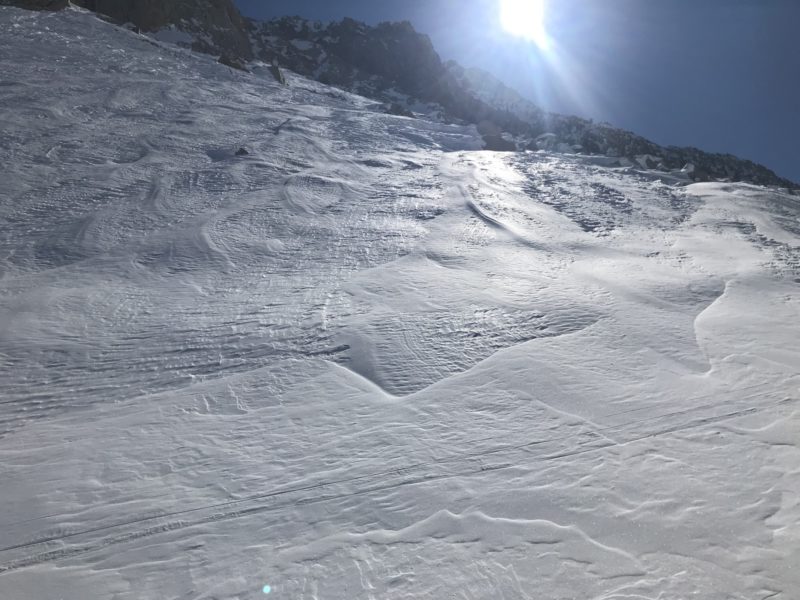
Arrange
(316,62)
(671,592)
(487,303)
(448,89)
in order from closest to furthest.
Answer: (671,592) < (487,303) < (448,89) < (316,62)

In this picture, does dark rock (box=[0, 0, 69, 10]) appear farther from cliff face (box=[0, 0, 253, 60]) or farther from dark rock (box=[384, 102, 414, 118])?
dark rock (box=[384, 102, 414, 118])

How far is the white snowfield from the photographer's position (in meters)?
1.52

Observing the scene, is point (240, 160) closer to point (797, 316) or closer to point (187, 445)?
point (187, 445)

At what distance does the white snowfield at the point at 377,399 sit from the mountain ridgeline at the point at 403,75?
6.54 metres

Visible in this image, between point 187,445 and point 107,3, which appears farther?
point 107,3

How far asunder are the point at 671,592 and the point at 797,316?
8.86 feet

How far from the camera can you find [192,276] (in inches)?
132

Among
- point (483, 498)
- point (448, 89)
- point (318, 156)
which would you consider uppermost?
point (448, 89)

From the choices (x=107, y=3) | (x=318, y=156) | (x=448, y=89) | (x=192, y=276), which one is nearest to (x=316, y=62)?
(x=448, y=89)

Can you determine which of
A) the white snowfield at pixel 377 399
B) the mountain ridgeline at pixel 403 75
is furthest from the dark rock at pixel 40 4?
the white snowfield at pixel 377 399

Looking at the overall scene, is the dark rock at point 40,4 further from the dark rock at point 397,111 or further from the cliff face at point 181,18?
the dark rock at point 397,111

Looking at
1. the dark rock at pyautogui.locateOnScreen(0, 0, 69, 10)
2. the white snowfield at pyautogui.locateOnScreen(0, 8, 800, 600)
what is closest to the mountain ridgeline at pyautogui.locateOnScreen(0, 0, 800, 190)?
the dark rock at pyautogui.locateOnScreen(0, 0, 69, 10)

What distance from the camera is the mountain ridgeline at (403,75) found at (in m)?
14.2

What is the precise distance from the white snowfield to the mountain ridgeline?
654 cm
